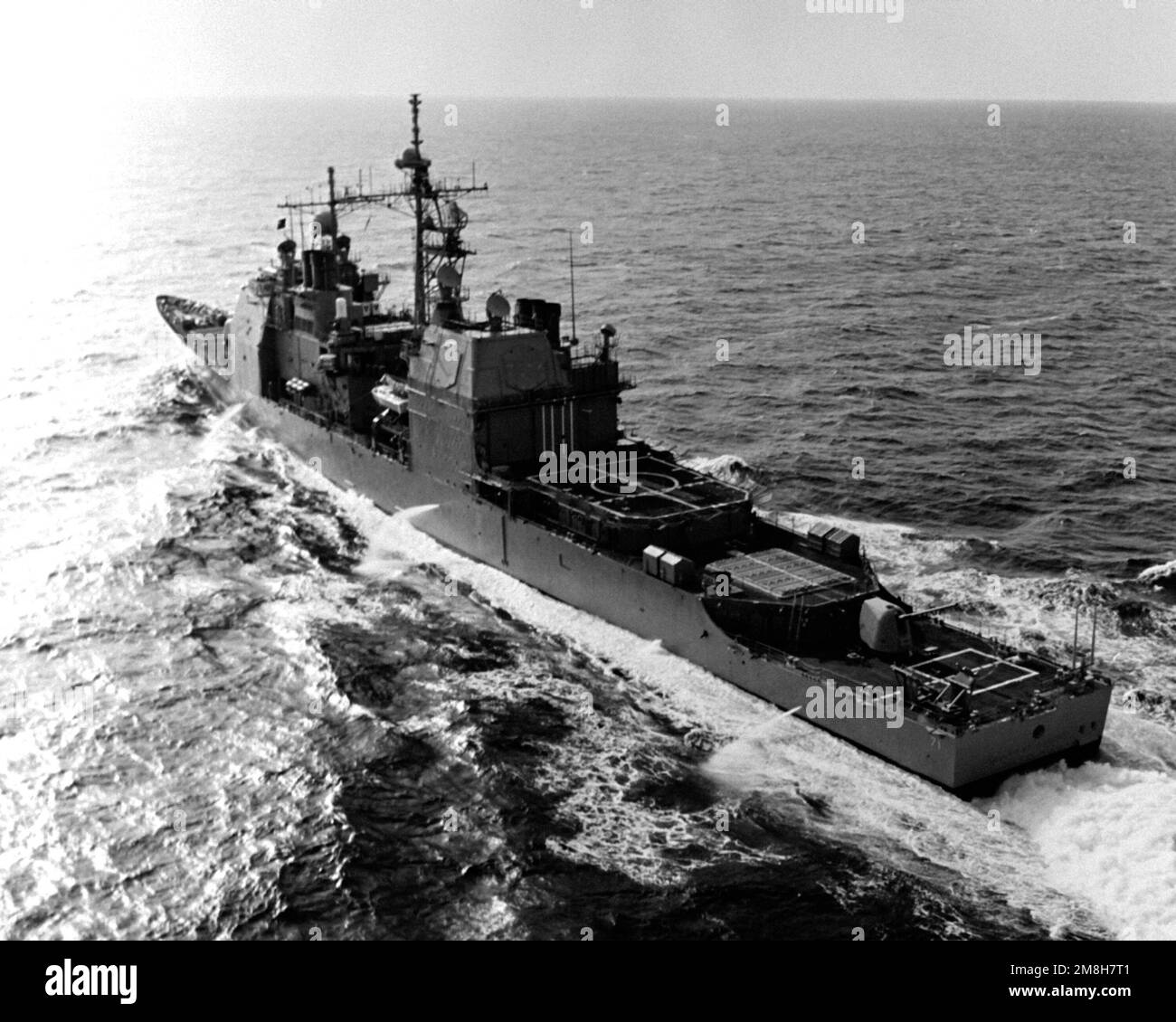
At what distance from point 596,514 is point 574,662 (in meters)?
3.69

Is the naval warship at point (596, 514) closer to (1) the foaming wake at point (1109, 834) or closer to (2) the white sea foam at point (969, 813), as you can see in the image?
(2) the white sea foam at point (969, 813)

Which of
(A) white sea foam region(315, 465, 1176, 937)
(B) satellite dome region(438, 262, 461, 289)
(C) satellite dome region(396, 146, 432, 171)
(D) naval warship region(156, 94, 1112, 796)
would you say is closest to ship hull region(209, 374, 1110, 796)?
(D) naval warship region(156, 94, 1112, 796)

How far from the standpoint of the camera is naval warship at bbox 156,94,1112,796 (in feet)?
78.5

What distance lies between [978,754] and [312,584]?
16802 millimetres

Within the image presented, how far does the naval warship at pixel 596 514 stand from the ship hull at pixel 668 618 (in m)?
0.05

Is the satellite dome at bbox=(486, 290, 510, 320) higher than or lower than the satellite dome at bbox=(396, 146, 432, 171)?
lower

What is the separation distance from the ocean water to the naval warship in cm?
90

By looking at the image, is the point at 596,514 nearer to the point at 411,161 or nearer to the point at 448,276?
the point at 448,276

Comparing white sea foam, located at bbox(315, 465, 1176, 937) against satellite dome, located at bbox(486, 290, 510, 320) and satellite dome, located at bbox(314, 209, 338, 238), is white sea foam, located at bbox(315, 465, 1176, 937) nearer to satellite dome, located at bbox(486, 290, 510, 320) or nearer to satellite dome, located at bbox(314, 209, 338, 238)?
satellite dome, located at bbox(486, 290, 510, 320)

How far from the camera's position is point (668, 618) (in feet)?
91.6

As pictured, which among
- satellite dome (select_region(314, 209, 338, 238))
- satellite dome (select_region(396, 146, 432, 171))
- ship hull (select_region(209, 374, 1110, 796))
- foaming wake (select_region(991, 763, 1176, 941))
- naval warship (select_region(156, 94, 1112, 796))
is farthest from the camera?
satellite dome (select_region(314, 209, 338, 238))

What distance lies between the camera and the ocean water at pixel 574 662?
2000 cm

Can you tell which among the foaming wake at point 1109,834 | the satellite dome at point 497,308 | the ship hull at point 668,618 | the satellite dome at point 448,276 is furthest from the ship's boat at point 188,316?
the foaming wake at point 1109,834
